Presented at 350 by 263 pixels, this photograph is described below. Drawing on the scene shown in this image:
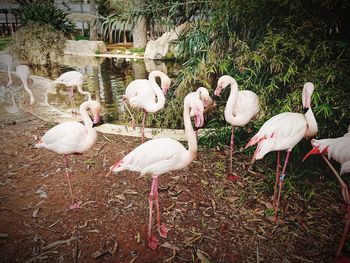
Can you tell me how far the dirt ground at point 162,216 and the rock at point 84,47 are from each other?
12.3m

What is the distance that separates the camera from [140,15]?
18.1ft

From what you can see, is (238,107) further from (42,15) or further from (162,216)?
(42,15)

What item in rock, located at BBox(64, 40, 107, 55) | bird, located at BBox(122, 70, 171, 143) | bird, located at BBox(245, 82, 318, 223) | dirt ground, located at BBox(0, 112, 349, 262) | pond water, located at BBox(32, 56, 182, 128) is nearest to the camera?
dirt ground, located at BBox(0, 112, 349, 262)

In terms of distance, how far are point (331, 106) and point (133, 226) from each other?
2.92 m

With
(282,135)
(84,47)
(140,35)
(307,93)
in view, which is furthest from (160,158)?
(140,35)

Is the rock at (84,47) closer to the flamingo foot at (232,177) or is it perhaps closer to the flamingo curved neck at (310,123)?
the flamingo foot at (232,177)

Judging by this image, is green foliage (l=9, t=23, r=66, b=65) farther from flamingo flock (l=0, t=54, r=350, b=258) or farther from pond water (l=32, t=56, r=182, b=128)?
Answer: flamingo flock (l=0, t=54, r=350, b=258)

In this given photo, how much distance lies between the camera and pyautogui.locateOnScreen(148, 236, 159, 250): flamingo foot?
299cm

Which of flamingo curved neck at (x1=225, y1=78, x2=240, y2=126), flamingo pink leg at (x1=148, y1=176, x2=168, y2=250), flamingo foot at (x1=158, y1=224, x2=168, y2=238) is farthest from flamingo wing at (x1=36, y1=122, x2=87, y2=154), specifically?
flamingo curved neck at (x1=225, y1=78, x2=240, y2=126)

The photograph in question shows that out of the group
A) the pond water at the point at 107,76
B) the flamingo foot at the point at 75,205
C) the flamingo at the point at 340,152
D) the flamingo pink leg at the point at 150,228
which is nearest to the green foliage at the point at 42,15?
the pond water at the point at 107,76

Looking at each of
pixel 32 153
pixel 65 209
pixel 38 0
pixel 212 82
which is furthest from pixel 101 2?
pixel 65 209

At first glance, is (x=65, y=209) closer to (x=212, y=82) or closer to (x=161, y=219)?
(x=161, y=219)

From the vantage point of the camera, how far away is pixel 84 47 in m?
16.0

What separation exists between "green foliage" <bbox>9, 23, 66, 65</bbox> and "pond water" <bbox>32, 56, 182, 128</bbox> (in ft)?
2.28
